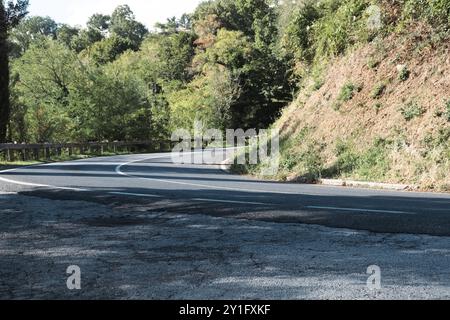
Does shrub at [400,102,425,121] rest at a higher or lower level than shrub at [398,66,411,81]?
lower

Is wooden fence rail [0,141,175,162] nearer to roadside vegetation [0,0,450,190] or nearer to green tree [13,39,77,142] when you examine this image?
roadside vegetation [0,0,450,190]

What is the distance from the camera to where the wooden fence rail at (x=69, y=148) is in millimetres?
30375

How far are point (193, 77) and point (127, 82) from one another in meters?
27.1

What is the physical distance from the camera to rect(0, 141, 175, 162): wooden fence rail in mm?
30375

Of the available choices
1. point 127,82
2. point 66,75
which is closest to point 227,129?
point 127,82

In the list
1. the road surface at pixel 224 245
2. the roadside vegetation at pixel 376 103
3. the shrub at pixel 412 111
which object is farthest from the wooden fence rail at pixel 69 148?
the shrub at pixel 412 111

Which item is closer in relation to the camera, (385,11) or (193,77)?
(385,11)

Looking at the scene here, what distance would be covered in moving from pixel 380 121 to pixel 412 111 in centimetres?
130

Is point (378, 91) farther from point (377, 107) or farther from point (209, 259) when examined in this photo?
point (209, 259)

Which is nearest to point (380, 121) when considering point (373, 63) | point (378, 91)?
point (378, 91)

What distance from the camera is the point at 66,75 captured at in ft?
177

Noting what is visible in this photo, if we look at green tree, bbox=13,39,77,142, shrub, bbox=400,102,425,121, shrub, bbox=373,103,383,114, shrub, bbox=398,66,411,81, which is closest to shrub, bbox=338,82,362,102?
shrub, bbox=373,103,383,114
